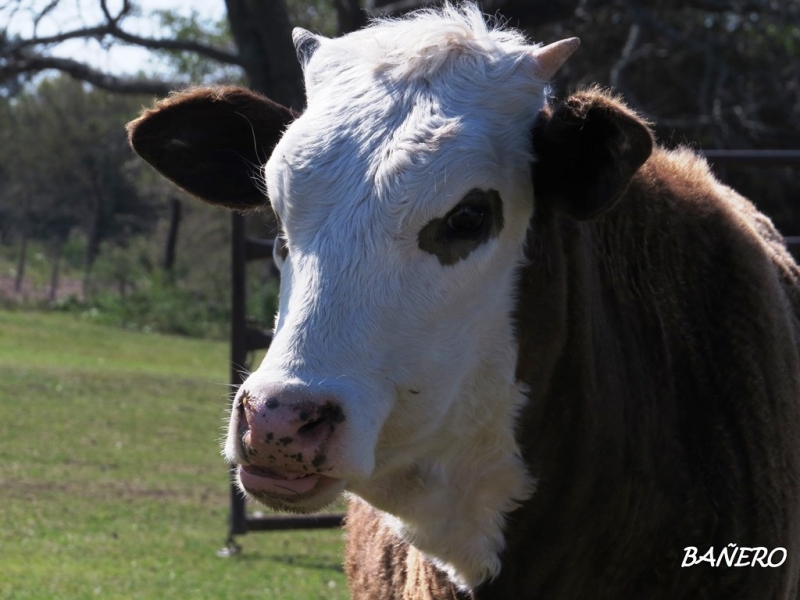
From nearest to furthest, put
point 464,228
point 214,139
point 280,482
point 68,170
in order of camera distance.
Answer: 1. point 280,482
2. point 464,228
3. point 214,139
4. point 68,170

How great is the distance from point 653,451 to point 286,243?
1.18 meters

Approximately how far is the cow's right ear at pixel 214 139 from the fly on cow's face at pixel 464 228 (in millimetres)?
846

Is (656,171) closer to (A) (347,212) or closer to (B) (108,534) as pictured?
(A) (347,212)

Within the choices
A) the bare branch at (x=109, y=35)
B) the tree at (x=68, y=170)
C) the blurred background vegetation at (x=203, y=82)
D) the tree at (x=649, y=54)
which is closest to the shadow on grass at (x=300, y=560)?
the blurred background vegetation at (x=203, y=82)

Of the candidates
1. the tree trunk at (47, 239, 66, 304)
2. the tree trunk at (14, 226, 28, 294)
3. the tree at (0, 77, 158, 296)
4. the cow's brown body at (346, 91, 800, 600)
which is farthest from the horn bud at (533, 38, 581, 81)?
the tree trunk at (14, 226, 28, 294)

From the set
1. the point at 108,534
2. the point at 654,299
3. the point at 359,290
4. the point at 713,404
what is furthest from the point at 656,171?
the point at 108,534

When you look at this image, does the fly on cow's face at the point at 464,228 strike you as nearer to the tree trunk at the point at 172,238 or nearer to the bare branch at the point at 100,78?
A: the bare branch at the point at 100,78

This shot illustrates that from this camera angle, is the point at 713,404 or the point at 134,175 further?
the point at 134,175

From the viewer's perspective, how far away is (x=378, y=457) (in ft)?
9.41

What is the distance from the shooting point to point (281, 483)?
264cm

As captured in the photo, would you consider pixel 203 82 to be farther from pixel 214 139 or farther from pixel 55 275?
pixel 214 139

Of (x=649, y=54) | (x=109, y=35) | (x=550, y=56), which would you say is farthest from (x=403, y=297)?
(x=649, y=54)

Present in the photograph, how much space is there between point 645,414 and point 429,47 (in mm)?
1194

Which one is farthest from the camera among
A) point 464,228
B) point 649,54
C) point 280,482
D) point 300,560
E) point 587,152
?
point 649,54
